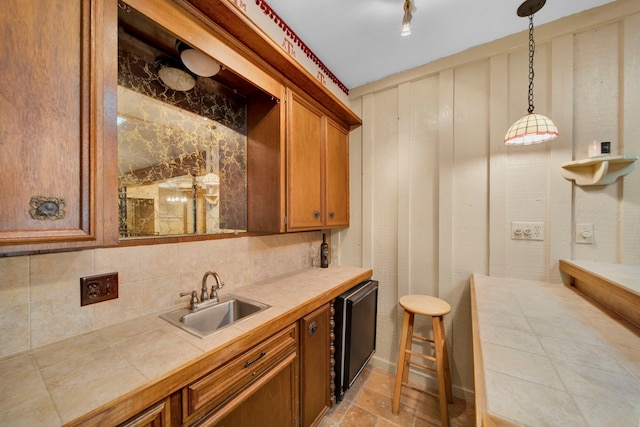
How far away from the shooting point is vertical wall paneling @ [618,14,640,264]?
52.8 inches

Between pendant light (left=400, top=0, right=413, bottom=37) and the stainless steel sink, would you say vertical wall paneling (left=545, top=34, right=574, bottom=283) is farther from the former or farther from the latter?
the stainless steel sink

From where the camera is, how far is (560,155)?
152 centimetres

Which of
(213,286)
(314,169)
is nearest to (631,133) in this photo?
(314,169)

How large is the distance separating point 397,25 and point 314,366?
2276 mm

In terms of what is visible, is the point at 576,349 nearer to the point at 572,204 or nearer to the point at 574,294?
the point at 574,294

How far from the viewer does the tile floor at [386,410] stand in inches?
63.1

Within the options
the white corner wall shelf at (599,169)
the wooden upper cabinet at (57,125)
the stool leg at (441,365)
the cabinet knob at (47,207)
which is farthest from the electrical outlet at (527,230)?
the cabinet knob at (47,207)

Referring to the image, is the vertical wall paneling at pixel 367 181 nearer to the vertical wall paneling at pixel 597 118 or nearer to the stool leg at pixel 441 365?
the stool leg at pixel 441 365

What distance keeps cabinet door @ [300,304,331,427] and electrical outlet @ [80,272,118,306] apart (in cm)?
92

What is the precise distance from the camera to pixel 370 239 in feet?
7.43

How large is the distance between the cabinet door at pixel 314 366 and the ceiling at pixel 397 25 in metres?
1.88

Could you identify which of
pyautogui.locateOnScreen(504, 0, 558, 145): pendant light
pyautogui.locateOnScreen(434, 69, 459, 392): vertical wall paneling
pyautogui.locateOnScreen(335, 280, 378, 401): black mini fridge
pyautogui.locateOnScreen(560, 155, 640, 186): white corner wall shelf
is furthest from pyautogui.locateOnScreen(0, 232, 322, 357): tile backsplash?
pyautogui.locateOnScreen(560, 155, 640, 186): white corner wall shelf

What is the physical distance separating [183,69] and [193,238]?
952 mm

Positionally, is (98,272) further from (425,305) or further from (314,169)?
(425,305)
